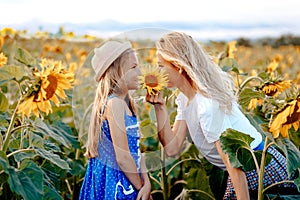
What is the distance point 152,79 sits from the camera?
2396 millimetres

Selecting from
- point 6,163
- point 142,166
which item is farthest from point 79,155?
point 6,163

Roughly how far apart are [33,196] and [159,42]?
0.77 m

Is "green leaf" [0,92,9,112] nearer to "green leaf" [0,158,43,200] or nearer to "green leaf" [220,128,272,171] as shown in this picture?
"green leaf" [0,158,43,200]

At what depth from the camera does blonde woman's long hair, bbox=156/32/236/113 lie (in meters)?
2.53

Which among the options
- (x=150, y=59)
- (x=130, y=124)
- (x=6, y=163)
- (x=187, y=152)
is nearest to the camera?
(x=6, y=163)

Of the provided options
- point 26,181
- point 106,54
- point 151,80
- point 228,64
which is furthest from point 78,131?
point 228,64

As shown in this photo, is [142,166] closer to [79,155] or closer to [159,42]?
[159,42]

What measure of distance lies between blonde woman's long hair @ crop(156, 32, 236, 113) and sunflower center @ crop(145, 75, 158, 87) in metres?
0.15

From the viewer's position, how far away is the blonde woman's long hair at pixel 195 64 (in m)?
2.53

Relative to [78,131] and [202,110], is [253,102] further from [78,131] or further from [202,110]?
[78,131]

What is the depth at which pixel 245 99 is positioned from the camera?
9.03ft

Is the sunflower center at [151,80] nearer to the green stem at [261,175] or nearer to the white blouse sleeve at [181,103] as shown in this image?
the white blouse sleeve at [181,103]

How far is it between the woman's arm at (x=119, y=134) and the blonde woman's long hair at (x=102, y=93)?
4cm

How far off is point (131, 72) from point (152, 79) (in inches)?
3.5
